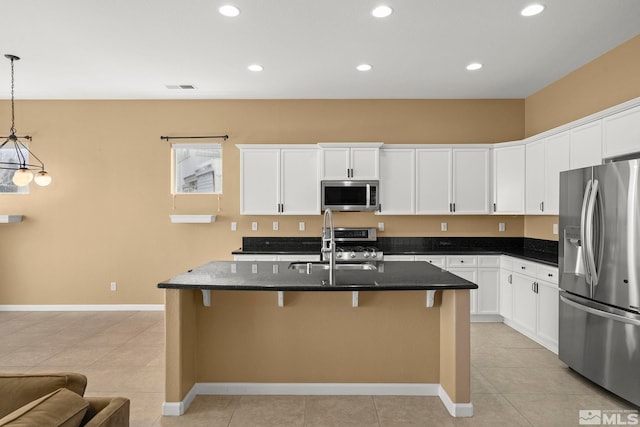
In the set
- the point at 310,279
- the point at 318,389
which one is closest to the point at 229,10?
the point at 310,279

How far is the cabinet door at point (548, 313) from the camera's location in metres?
3.70

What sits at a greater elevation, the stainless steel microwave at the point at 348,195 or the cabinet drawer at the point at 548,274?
the stainless steel microwave at the point at 348,195

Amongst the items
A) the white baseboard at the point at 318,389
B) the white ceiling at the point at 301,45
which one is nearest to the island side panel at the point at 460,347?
the white baseboard at the point at 318,389

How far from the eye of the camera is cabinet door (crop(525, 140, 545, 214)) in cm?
438

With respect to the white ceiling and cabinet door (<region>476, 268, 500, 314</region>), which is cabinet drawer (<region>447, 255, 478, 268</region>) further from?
the white ceiling

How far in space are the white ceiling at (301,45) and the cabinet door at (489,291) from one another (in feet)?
7.85

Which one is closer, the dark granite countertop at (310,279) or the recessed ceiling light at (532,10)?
the dark granite countertop at (310,279)

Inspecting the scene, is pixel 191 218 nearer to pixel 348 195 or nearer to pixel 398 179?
pixel 348 195

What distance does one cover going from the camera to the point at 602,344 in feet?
9.33

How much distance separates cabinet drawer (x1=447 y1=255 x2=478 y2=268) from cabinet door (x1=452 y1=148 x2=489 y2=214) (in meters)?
0.66

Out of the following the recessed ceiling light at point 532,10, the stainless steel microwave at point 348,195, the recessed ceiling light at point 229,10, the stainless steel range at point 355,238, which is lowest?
the stainless steel range at point 355,238

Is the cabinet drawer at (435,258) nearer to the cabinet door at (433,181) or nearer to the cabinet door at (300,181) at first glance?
the cabinet door at (433,181)

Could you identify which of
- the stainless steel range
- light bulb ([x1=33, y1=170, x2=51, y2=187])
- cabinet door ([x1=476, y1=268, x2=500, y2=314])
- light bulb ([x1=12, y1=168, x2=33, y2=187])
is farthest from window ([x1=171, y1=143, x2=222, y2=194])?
cabinet door ([x1=476, y1=268, x2=500, y2=314])

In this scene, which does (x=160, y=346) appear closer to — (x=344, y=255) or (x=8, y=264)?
(x=344, y=255)
